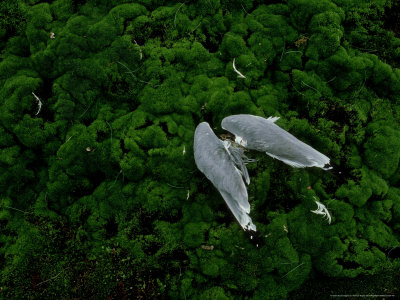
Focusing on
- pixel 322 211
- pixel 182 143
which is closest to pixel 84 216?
pixel 182 143

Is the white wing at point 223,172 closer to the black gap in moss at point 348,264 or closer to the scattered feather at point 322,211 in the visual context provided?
the scattered feather at point 322,211

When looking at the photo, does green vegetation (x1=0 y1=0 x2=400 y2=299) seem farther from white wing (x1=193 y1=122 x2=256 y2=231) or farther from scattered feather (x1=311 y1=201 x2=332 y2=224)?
white wing (x1=193 y1=122 x2=256 y2=231)

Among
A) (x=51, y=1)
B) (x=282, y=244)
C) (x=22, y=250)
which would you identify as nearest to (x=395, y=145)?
(x=282, y=244)

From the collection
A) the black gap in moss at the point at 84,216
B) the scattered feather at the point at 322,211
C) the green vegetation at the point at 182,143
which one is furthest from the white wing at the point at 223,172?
the black gap in moss at the point at 84,216

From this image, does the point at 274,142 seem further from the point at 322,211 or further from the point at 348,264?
the point at 348,264

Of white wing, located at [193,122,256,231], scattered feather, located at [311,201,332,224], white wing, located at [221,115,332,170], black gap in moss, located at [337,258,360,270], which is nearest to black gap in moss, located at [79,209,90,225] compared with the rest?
white wing, located at [193,122,256,231]

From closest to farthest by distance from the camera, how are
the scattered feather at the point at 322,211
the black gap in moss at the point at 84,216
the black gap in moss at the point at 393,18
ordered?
1. the scattered feather at the point at 322,211
2. the black gap in moss at the point at 84,216
3. the black gap in moss at the point at 393,18

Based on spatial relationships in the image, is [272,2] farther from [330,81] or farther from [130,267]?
[130,267]
